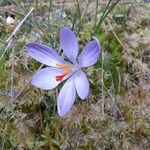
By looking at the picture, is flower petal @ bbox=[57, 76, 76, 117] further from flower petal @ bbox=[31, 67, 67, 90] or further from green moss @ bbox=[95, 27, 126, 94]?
green moss @ bbox=[95, 27, 126, 94]

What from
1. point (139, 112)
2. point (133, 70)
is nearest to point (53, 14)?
point (133, 70)

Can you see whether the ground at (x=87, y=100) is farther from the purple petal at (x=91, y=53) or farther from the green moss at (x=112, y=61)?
the purple petal at (x=91, y=53)

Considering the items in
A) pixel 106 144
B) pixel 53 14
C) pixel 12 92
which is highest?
pixel 53 14

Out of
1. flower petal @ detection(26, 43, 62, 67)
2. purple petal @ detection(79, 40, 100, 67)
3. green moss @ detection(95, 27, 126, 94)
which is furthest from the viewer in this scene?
green moss @ detection(95, 27, 126, 94)

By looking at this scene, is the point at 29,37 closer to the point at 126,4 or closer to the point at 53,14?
the point at 53,14

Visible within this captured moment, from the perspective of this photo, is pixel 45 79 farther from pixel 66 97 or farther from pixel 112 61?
pixel 112 61

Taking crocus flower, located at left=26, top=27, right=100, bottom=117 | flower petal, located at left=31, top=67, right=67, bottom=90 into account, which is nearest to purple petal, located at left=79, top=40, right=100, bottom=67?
crocus flower, located at left=26, top=27, right=100, bottom=117

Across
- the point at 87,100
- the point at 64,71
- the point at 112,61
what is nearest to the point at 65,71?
the point at 64,71
